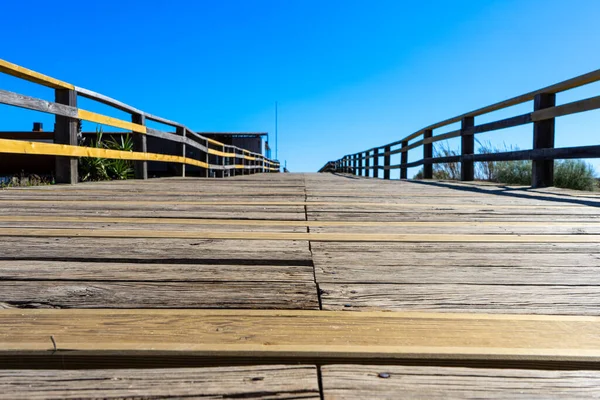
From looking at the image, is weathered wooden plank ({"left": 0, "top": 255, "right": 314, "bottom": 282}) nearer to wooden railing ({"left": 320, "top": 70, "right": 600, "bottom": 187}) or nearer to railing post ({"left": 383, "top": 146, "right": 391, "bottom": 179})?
wooden railing ({"left": 320, "top": 70, "right": 600, "bottom": 187})

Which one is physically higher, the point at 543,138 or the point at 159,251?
the point at 543,138

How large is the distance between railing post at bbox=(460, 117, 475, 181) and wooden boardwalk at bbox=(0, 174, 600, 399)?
4.87 meters

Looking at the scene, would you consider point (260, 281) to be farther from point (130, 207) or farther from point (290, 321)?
point (130, 207)

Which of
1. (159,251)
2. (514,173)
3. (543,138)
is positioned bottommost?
(159,251)

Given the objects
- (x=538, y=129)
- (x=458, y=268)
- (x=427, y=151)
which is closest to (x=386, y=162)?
(x=427, y=151)

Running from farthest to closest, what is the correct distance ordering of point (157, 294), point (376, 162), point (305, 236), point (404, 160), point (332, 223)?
point (376, 162) → point (404, 160) → point (332, 223) → point (305, 236) → point (157, 294)

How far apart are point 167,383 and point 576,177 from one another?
7703mm

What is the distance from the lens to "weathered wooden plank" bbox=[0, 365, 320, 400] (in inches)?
29.4

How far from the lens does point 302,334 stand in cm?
94

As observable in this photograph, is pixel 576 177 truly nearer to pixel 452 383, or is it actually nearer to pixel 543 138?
pixel 543 138

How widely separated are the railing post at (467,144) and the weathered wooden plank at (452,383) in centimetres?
619

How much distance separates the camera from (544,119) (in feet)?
15.3

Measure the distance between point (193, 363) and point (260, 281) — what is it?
0.46 metres

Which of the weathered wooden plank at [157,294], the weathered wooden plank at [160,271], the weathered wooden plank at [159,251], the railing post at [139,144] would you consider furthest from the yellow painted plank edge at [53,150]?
the weathered wooden plank at [157,294]
